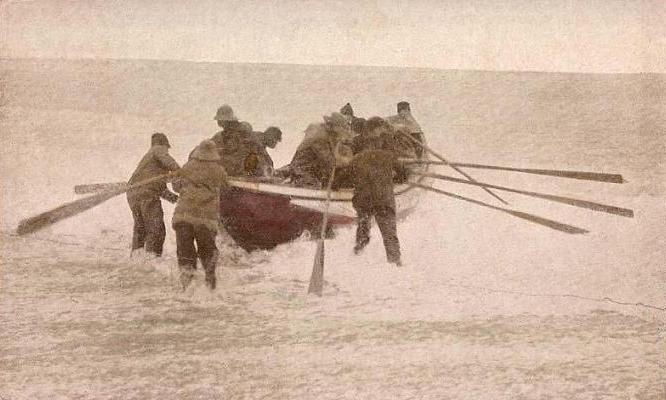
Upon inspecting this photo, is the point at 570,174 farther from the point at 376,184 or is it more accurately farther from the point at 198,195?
the point at 198,195

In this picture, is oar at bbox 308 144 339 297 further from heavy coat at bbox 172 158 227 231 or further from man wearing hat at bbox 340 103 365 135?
man wearing hat at bbox 340 103 365 135

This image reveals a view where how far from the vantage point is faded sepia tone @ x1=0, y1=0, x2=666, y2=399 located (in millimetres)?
3129

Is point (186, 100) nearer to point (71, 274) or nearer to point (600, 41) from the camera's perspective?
point (71, 274)

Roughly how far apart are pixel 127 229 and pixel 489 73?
1776 mm

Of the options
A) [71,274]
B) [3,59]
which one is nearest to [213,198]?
[71,274]

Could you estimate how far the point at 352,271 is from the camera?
3727 mm

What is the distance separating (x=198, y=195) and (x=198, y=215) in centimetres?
9

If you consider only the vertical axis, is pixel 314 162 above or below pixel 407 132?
below

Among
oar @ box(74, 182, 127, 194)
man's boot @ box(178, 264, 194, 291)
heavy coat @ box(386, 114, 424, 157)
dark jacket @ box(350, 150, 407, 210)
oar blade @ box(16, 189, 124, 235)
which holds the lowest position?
man's boot @ box(178, 264, 194, 291)

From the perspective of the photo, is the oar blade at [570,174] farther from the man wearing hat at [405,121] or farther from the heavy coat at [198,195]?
the heavy coat at [198,195]

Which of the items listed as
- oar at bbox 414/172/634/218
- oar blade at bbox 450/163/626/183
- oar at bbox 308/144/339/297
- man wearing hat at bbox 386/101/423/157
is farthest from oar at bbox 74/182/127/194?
oar blade at bbox 450/163/626/183

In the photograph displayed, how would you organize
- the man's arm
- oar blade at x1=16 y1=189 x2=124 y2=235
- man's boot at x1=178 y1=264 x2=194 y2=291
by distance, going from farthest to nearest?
the man's arm, man's boot at x1=178 y1=264 x2=194 y2=291, oar blade at x1=16 y1=189 x2=124 y2=235

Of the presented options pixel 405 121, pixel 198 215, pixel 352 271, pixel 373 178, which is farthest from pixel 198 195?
pixel 405 121

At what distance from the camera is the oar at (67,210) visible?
3.48 meters
